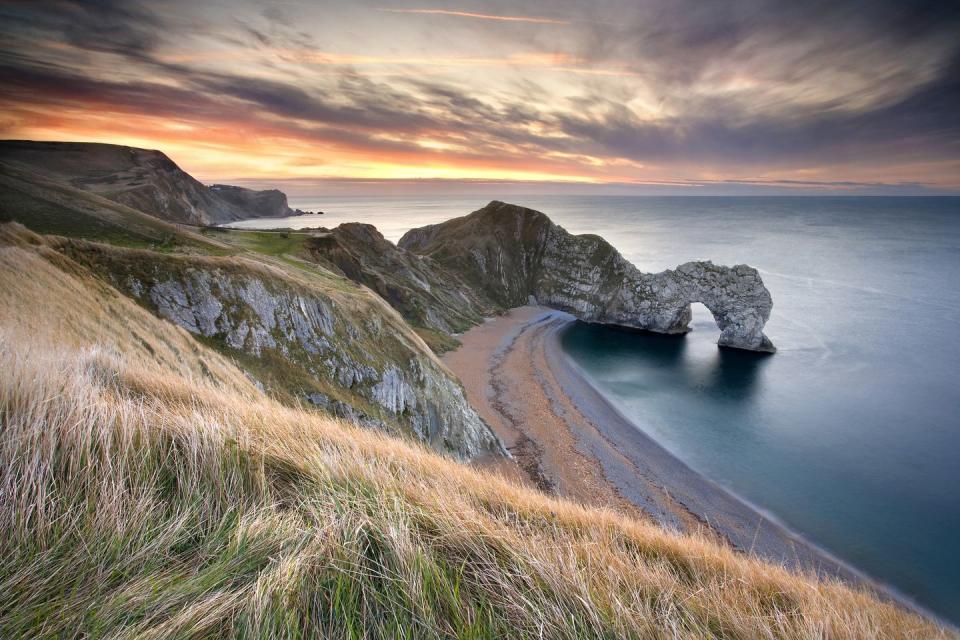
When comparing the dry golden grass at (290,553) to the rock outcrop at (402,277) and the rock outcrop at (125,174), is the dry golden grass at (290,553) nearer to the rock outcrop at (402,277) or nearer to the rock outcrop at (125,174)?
the rock outcrop at (402,277)

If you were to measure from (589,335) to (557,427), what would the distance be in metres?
38.7

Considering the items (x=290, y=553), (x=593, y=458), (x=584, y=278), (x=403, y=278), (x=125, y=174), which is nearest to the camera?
(x=290, y=553)

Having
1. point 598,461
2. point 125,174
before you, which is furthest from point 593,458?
point 125,174

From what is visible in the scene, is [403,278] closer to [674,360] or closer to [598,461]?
[674,360]

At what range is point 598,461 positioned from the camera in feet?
108

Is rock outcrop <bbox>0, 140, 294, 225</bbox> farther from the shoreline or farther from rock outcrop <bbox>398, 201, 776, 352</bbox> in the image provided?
the shoreline

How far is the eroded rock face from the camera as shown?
21406 millimetres

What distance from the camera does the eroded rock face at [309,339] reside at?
2141cm

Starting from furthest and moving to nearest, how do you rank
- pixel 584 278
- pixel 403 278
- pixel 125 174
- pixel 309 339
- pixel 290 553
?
pixel 125 174
pixel 584 278
pixel 403 278
pixel 309 339
pixel 290 553

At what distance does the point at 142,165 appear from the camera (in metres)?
149

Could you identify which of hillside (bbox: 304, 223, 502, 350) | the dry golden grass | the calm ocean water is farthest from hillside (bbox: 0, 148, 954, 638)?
hillside (bbox: 304, 223, 502, 350)

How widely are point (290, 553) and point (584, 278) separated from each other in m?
88.4

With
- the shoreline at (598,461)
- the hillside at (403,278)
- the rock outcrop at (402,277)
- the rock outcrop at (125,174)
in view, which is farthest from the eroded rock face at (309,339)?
the rock outcrop at (125,174)

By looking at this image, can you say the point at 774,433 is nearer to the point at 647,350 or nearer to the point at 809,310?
the point at 647,350
